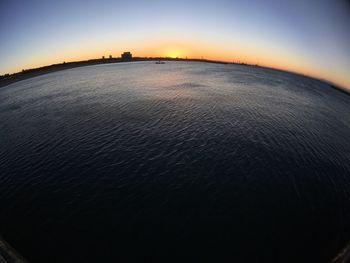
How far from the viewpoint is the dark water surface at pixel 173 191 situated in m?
15.7

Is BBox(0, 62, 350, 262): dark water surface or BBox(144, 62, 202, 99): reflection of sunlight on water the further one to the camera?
BBox(144, 62, 202, 99): reflection of sunlight on water

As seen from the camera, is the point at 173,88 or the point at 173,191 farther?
the point at 173,88

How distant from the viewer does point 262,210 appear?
19.2 m

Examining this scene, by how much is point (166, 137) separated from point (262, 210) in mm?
18826

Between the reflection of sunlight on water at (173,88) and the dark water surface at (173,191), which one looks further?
the reflection of sunlight on water at (173,88)

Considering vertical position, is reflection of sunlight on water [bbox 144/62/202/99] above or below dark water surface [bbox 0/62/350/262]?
above

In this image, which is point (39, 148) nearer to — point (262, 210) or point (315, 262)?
point (262, 210)

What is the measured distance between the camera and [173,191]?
21.2m

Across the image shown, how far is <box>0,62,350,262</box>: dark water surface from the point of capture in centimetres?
1569

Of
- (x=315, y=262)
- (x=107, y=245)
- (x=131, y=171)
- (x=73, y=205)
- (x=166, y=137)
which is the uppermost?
(x=166, y=137)

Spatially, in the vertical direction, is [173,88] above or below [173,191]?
above

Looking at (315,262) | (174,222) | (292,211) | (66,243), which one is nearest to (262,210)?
(292,211)

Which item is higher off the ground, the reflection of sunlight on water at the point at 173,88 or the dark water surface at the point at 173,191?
the reflection of sunlight on water at the point at 173,88

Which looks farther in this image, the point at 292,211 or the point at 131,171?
the point at 131,171
